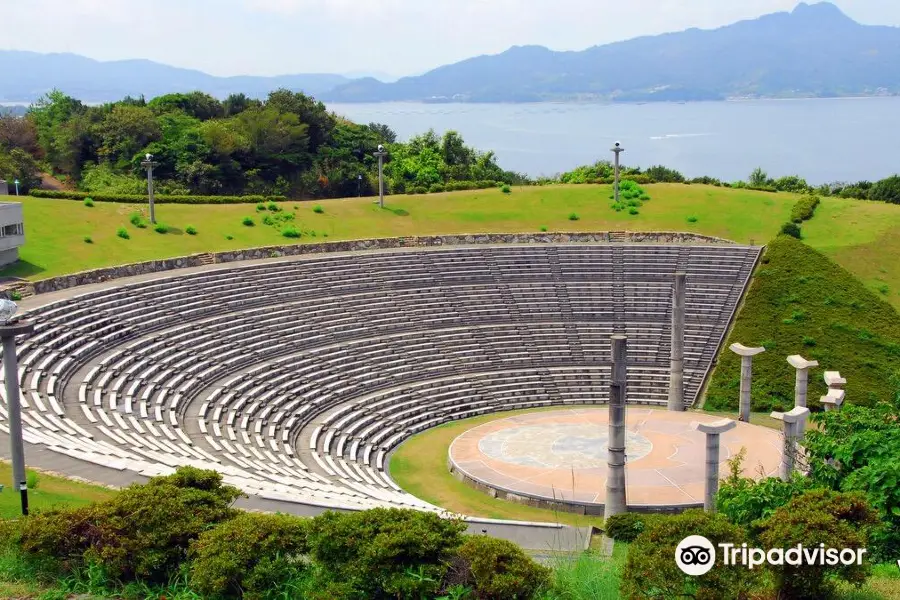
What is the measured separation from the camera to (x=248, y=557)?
556 inches

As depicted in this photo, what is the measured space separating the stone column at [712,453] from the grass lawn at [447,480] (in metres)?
3.41

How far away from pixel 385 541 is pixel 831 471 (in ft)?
35.2

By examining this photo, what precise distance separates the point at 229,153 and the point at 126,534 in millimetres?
62222

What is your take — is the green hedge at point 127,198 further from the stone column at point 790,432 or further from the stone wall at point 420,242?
the stone column at point 790,432

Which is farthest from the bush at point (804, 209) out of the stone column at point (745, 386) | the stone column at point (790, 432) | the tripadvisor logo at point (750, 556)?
the tripadvisor logo at point (750, 556)

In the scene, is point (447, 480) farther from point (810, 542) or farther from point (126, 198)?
point (126, 198)

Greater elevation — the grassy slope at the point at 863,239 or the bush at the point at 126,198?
the bush at the point at 126,198

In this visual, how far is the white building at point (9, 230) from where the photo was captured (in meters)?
43.7

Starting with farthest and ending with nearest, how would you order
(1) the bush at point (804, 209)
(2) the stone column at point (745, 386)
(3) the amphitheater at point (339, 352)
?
(1) the bush at point (804, 209), (2) the stone column at point (745, 386), (3) the amphitheater at point (339, 352)

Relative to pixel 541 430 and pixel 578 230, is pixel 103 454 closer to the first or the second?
pixel 541 430

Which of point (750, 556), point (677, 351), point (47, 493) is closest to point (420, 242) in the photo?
point (677, 351)

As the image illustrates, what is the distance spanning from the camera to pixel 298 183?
77.2 meters

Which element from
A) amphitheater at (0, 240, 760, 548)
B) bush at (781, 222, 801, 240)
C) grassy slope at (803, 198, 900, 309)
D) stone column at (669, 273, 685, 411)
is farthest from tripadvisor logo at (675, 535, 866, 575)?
bush at (781, 222, 801, 240)

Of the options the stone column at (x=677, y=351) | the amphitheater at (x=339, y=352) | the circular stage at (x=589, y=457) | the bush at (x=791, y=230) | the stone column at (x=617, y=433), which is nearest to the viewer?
the stone column at (x=617, y=433)
